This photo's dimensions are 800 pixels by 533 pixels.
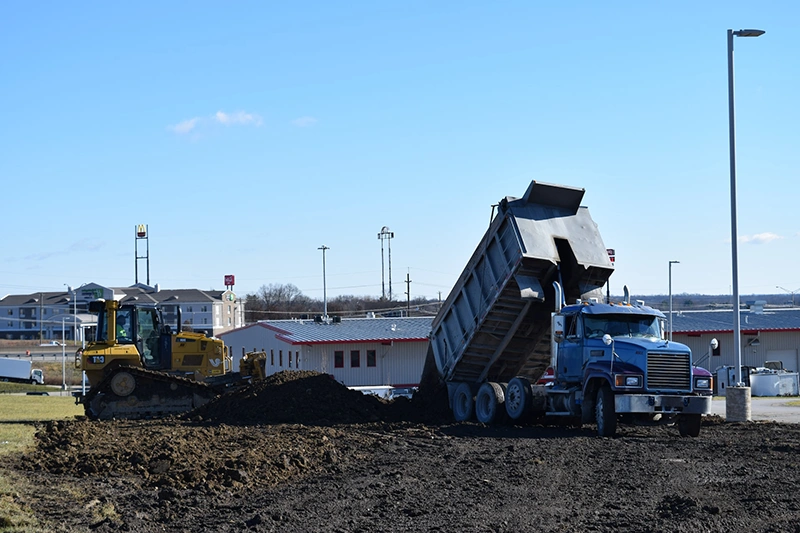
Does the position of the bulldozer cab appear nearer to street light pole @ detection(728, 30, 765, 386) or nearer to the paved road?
the paved road

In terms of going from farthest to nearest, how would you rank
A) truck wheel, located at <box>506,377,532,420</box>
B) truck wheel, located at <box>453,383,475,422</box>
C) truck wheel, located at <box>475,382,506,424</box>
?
truck wheel, located at <box>453,383,475,422</box> → truck wheel, located at <box>475,382,506,424</box> → truck wheel, located at <box>506,377,532,420</box>

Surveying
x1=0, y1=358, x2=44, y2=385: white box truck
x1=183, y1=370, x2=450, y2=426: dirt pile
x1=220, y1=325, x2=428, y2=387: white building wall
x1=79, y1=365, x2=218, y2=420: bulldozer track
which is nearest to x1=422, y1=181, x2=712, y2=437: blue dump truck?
x1=183, y1=370, x2=450, y2=426: dirt pile

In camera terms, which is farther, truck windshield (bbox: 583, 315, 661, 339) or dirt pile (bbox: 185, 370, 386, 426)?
dirt pile (bbox: 185, 370, 386, 426)

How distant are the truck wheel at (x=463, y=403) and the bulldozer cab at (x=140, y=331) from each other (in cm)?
833

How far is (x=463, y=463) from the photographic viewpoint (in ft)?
45.5

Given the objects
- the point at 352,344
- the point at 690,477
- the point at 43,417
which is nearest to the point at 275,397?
the point at 43,417

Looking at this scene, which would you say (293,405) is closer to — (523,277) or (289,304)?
(523,277)

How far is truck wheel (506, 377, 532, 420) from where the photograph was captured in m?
19.7

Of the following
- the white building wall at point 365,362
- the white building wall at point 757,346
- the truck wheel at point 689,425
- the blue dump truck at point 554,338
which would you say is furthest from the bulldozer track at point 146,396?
the white building wall at point 757,346

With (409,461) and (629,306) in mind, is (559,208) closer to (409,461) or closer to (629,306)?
(629,306)

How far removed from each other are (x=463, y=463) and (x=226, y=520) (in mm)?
5000

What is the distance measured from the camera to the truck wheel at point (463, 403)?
2148 cm

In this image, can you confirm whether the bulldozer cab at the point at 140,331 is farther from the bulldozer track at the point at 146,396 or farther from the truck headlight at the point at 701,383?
the truck headlight at the point at 701,383

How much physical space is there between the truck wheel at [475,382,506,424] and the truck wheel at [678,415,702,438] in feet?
13.0
